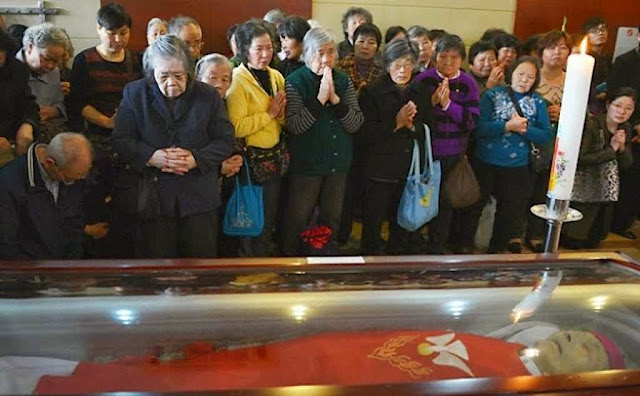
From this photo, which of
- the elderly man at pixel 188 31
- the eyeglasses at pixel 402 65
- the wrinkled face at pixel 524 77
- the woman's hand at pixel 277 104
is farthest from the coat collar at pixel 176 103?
the wrinkled face at pixel 524 77

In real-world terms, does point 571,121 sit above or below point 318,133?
above

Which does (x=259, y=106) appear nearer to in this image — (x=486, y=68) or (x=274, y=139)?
(x=274, y=139)

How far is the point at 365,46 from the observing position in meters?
4.08

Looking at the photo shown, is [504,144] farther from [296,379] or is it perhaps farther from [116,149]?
[296,379]

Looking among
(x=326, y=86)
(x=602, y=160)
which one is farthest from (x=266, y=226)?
(x=602, y=160)

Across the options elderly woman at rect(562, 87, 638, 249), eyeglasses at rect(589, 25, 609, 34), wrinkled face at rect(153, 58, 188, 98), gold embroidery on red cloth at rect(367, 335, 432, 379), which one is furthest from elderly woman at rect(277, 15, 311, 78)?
eyeglasses at rect(589, 25, 609, 34)

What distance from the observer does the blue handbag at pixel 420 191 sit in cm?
357

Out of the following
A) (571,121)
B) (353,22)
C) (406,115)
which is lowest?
(406,115)

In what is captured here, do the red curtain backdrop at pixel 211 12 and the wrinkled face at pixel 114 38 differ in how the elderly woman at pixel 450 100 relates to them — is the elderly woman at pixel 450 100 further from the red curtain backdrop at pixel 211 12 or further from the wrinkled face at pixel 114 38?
the red curtain backdrop at pixel 211 12

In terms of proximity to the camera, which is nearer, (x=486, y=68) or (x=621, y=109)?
(x=621, y=109)

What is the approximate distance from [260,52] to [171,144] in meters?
0.69

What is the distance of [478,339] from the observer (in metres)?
1.49

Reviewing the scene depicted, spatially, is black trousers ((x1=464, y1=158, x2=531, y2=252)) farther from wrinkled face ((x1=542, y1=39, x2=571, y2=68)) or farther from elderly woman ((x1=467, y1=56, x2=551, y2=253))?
wrinkled face ((x1=542, y1=39, x2=571, y2=68))

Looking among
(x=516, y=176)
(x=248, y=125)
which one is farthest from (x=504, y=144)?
(x=248, y=125)
